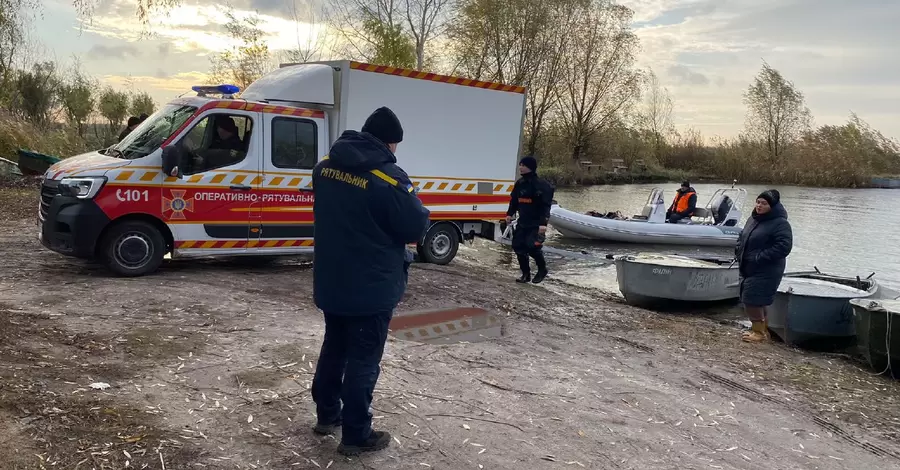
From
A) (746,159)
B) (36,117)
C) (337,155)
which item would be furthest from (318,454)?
(746,159)

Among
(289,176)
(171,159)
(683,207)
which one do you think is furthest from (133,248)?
(683,207)

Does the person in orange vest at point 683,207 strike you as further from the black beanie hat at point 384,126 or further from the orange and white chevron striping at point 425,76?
the black beanie hat at point 384,126

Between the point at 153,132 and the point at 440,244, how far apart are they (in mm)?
4617

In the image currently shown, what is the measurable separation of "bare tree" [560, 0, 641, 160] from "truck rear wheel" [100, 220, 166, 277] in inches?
1318

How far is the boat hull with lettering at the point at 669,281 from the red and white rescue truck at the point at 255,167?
258 centimetres

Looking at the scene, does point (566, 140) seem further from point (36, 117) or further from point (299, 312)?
point (299, 312)

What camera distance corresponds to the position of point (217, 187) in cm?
798

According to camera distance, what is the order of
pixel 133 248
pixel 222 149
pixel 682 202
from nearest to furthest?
pixel 133 248 < pixel 222 149 < pixel 682 202

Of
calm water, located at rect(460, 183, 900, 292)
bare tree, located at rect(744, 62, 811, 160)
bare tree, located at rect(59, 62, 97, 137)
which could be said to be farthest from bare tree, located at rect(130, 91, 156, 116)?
bare tree, located at rect(744, 62, 811, 160)

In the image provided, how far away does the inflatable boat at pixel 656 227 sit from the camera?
61.4 ft

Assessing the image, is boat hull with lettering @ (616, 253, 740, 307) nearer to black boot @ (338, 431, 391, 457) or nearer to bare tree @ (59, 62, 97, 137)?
black boot @ (338, 431, 391, 457)

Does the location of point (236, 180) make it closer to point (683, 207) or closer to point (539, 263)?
point (539, 263)

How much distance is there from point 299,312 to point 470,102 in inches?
199

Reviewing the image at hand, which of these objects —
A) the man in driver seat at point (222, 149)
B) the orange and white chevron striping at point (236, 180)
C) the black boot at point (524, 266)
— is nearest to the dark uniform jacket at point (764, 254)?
the black boot at point (524, 266)
